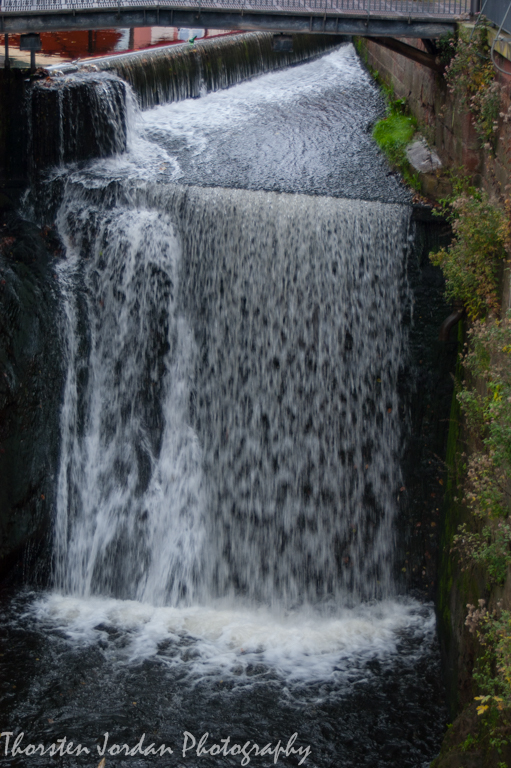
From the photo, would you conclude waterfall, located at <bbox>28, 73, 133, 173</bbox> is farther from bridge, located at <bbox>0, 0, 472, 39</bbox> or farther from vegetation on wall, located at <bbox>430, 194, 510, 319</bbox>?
vegetation on wall, located at <bbox>430, 194, 510, 319</bbox>

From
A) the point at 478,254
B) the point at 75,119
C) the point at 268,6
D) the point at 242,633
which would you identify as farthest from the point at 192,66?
the point at 242,633

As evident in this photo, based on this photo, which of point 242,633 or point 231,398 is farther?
point 231,398

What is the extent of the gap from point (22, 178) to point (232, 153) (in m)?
3.03

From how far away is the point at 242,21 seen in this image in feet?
31.0

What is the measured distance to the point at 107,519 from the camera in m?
9.09

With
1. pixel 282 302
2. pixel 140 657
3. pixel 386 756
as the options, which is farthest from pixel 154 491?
pixel 386 756

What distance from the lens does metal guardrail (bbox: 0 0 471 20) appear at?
9305 millimetres

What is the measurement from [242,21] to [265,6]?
457 millimetres

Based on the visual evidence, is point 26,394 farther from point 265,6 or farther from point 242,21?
point 265,6

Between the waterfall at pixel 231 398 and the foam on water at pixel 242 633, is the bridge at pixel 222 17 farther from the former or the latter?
the foam on water at pixel 242 633

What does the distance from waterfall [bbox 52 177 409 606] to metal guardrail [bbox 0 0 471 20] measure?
2.24m

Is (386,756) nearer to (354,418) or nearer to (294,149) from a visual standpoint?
(354,418)

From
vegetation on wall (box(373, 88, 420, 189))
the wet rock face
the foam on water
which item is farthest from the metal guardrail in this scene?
the foam on water

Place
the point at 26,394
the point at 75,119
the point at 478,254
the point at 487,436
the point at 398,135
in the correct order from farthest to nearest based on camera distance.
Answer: the point at 398,135 → the point at 75,119 → the point at 26,394 → the point at 478,254 → the point at 487,436
